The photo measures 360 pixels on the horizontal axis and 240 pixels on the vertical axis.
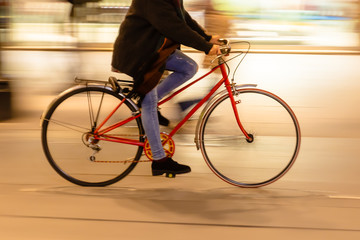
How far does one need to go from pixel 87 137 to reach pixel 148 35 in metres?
0.98

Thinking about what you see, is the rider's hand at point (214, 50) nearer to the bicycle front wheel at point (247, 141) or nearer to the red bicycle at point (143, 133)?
the red bicycle at point (143, 133)

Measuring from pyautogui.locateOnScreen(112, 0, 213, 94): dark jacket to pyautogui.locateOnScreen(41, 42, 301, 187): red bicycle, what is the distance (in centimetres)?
20

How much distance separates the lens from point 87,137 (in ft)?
13.0

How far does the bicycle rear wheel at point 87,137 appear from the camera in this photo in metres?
3.87

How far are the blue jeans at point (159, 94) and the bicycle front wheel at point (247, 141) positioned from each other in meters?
0.33

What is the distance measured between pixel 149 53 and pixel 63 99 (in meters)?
0.78

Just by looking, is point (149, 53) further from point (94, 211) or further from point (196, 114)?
point (94, 211)

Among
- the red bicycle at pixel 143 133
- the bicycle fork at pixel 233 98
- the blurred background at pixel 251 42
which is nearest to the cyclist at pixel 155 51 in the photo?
the red bicycle at pixel 143 133

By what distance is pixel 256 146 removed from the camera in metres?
4.18

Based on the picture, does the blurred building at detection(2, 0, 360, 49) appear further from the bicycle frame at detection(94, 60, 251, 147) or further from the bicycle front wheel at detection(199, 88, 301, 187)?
the bicycle frame at detection(94, 60, 251, 147)

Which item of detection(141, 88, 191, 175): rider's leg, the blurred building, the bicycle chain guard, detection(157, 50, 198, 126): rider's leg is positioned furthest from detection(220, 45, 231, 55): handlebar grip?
the blurred building

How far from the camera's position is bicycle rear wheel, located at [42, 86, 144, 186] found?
3867 millimetres

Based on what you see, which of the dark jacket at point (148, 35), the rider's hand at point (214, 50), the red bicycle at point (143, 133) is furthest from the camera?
the red bicycle at point (143, 133)

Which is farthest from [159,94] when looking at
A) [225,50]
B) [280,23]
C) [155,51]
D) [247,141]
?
[280,23]
